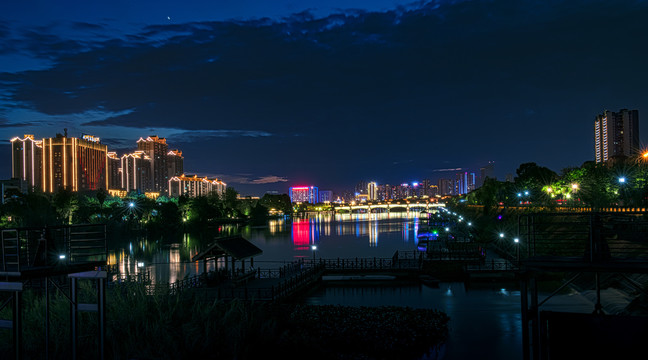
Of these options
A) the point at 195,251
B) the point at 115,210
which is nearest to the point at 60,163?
the point at 115,210

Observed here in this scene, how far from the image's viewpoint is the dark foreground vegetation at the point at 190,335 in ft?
38.4

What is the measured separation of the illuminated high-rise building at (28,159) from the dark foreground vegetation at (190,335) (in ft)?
673

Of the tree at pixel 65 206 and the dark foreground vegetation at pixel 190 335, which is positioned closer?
the dark foreground vegetation at pixel 190 335

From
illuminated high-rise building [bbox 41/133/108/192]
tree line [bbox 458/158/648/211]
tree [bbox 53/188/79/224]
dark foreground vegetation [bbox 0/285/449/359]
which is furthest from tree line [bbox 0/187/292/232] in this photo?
illuminated high-rise building [bbox 41/133/108/192]

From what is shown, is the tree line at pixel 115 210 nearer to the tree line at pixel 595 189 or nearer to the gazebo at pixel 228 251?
the gazebo at pixel 228 251

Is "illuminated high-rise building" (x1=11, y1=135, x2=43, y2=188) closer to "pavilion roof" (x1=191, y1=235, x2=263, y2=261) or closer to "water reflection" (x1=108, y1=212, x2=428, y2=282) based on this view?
"water reflection" (x1=108, y1=212, x2=428, y2=282)

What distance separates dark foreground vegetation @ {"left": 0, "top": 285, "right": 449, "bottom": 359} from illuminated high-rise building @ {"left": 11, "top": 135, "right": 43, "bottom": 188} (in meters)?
205

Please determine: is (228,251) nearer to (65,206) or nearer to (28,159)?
(65,206)

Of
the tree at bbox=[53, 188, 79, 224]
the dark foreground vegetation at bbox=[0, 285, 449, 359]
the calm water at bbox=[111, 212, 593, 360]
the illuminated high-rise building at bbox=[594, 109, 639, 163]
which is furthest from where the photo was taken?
the illuminated high-rise building at bbox=[594, 109, 639, 163]

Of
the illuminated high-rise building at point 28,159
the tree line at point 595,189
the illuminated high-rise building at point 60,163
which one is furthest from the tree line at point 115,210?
the illuminated high-rise building at point 28,159

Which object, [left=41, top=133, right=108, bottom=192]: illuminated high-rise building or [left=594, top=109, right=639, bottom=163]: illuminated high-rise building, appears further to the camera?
[left=41, top=133, right=108, bottom=192]: illuminated high-rise building

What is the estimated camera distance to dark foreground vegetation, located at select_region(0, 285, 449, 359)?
38.4 ft

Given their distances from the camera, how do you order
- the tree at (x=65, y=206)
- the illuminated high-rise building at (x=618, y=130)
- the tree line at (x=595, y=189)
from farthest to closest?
the illuminated high-rise building at (x=618, y=130), the tree at (x=65, y=206), the tree line at (x=595, y=189)

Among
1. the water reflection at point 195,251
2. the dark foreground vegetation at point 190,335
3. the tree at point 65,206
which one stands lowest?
the water reflection at point 195,251
